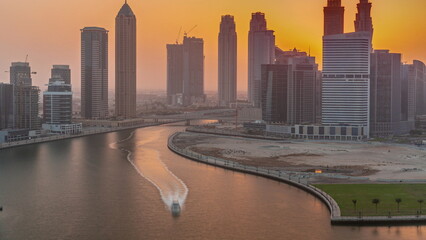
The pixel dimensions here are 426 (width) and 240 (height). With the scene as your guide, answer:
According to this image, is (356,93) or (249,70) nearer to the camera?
(356,93)

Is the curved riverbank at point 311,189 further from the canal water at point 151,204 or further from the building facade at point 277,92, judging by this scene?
the building facade at point 277,92

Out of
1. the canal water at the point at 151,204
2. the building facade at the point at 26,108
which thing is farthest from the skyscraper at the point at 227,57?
the canal water at the point at 151,204

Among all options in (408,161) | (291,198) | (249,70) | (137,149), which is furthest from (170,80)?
(291,198)

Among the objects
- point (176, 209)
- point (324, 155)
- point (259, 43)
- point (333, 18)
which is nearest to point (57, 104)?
point (324, 155)

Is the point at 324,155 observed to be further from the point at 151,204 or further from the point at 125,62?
the point at 125,62

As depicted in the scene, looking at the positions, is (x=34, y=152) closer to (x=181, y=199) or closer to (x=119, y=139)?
(x=119, y=139)

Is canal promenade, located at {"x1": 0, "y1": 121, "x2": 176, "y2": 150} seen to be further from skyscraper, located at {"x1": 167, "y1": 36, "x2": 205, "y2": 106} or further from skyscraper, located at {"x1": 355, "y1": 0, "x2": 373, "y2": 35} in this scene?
skyscraper, located at {"x1": 167, "y1": 36, "x2": 205, "y2": 106}

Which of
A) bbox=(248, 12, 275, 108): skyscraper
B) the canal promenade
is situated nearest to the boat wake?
the canal promenade
